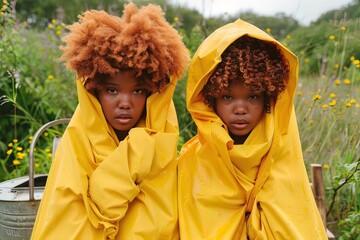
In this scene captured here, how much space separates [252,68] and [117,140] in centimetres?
71

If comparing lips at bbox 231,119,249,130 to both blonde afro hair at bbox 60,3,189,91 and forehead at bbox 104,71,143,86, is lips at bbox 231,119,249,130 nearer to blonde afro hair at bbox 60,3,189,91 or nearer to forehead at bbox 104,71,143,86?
blonde afro hair at bbox 60,3,189,91

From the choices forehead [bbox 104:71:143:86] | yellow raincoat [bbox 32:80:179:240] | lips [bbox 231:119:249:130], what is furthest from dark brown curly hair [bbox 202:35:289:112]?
forehead [bbox 104:71:143:86]

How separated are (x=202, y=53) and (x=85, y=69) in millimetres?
539

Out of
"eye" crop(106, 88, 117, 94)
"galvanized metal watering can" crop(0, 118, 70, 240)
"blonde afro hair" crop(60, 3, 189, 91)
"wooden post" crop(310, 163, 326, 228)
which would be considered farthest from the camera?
"wooden post" crop(310, 163, 326, 228)

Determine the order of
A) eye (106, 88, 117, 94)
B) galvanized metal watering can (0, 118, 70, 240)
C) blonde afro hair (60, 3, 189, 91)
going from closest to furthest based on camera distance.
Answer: blonde afro hair (60, 3, 189, 91) < eye (106, 88, 117, 94) < galvanized metal watering can (0, 118, 70, 240)

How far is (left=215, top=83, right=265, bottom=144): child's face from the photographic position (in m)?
2.27

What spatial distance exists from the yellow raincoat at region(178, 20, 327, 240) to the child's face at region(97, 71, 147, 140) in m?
0.27

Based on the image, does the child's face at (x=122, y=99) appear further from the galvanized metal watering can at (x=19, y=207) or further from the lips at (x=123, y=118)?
the galvanized metal watering can at (x=19, y=207)

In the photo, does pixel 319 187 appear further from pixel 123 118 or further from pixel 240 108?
pixel 123 118

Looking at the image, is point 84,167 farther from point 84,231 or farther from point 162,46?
point 162,46

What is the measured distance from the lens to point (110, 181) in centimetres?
216

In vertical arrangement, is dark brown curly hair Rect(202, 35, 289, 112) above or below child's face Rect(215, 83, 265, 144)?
above

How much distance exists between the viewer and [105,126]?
7.50 ft

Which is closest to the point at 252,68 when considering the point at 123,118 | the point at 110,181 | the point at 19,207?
the point at 123,118
